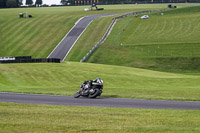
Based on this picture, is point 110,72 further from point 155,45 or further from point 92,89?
point 155,45

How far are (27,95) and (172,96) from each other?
10.8 metres

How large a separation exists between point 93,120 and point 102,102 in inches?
283

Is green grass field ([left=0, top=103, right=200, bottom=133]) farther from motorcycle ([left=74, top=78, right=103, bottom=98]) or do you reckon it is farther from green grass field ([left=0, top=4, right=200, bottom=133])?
motorcycle ([left=74, top=78, right=103, bottom=98])

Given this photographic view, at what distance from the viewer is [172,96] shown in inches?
1190

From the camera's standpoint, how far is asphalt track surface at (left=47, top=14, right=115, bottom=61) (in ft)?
296

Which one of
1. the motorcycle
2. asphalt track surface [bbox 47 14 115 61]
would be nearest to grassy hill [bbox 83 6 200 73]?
asphalt track surface [bbox 47 14 115 61]

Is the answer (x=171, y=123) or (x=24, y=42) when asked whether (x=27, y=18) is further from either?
(x=171, y=123)

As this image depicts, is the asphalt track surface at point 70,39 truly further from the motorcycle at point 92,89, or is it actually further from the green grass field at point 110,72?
the motorcycle at point 92,89

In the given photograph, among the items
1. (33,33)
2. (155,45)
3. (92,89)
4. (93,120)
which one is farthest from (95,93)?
(33,33)

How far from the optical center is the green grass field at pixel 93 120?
58.6ft

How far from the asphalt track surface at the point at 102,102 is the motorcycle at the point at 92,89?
43 cm

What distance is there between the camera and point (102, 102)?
88.6 feet

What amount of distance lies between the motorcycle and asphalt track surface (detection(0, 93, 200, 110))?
43cm

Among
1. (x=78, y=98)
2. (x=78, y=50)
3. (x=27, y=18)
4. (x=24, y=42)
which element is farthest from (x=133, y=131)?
(x=27, y=18)
